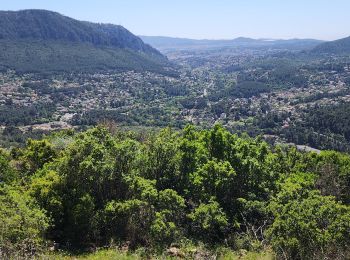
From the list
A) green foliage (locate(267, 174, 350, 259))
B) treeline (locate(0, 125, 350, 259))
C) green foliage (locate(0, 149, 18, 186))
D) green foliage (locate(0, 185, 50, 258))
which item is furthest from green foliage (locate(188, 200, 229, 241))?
green foliage (locate(0, 149, 18, 186))

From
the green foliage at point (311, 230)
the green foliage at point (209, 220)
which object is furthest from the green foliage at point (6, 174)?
the green foliage at point (311, 230)

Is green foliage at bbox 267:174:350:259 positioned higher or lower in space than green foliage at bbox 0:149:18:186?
higher

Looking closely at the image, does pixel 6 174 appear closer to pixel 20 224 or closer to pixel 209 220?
pixel 20 224

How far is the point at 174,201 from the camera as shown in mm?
17688

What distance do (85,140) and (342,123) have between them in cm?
9556

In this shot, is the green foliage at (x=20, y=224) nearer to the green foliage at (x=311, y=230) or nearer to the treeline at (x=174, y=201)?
the treeline at (x=174, y=201)

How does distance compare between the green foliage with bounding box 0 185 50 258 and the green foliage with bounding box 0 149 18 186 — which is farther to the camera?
the green foliage with bounding box 0 149 18 186

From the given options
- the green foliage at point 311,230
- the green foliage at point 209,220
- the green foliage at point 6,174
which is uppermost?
the green foliage at point 311,230

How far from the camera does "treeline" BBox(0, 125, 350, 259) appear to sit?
14469 mm

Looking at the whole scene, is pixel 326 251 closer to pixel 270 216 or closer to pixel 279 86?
pixel 270 216

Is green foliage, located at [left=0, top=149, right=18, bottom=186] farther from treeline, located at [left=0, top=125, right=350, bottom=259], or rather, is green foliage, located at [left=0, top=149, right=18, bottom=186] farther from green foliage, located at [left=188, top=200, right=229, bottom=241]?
green foliage, located at [left=188, top=200, right=229, bottom=241]

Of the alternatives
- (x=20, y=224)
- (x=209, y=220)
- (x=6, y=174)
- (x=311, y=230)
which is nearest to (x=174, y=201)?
(x=209, y=220)

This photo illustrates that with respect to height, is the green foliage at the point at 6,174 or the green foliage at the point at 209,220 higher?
the green foliage at the point at 209,220

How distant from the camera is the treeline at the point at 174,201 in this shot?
47.5 ft
